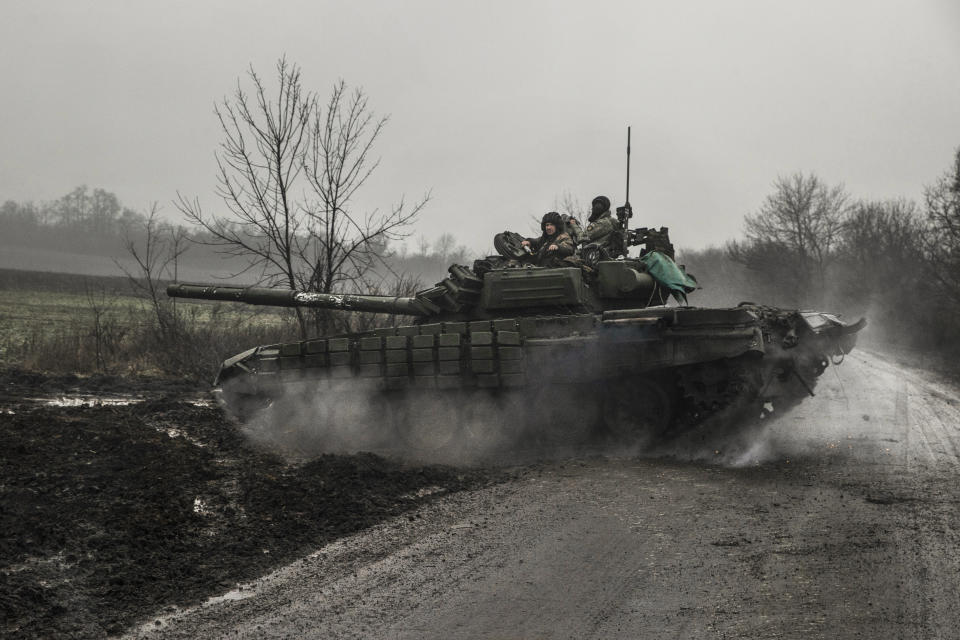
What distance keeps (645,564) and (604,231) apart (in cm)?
665

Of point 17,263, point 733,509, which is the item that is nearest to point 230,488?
point 733,509

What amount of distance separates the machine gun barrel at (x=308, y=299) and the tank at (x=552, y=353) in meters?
0.02

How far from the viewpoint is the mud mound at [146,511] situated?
5062 mm

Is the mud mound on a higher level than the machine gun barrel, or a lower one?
lower

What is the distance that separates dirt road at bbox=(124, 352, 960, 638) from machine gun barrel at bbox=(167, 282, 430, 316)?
10.0 feet

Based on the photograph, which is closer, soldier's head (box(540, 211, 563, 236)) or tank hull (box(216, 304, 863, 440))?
tank hull (box(216, 304, 863, 440))

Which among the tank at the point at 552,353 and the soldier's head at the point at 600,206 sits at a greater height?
the soldier's head at the point at 600,206

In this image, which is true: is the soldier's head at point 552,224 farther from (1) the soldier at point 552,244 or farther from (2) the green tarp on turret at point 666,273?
(2) the green tarp on turret at point 666,273

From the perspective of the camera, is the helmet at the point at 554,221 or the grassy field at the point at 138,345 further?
the grassy field at the point at 138,345

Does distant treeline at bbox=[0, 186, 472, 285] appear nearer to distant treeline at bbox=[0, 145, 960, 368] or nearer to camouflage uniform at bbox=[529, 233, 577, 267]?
distant treeline at bbox=[0, 145, 960, 368]

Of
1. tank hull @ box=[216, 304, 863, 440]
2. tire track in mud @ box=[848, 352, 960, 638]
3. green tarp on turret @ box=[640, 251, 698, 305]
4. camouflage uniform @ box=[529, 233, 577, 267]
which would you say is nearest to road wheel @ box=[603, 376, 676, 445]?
tank hull @ box=[216, 304, 863, 440]

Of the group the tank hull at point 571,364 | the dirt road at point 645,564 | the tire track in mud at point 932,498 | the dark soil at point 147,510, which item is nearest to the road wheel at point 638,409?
the tank hull at point 571,364

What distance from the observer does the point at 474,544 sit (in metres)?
6.27

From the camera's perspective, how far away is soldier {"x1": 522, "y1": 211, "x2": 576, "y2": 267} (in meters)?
11.2
